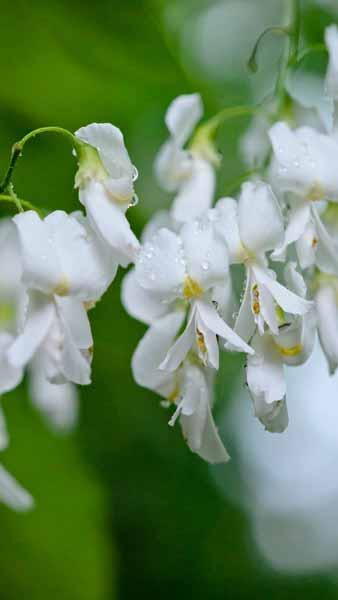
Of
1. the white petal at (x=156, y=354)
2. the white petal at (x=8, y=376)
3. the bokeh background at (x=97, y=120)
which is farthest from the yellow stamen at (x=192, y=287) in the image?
the bokeh background at (x=97, y=120)

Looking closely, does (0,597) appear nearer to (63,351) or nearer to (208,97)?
(208,97)

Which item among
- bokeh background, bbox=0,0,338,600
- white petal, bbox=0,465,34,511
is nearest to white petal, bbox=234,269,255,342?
white petal, bbox=0,465,34,511

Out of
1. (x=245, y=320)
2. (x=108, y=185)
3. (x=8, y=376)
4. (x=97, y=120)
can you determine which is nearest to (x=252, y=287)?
(x=245, y=320)

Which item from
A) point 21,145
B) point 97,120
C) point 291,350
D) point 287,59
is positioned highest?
point 21,145

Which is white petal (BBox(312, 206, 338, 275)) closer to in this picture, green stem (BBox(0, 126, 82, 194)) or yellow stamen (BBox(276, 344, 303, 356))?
yellow stamen (BBox(276, 344, 303, 356))

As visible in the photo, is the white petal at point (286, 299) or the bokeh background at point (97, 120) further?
the bokeh background at point (97, 120)

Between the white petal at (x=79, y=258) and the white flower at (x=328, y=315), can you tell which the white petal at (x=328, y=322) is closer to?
the white flower at (x=328, y=315)

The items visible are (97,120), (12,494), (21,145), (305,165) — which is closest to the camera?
(21,145)

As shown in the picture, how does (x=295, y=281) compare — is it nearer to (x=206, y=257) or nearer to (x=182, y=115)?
(x=206, y=257)
